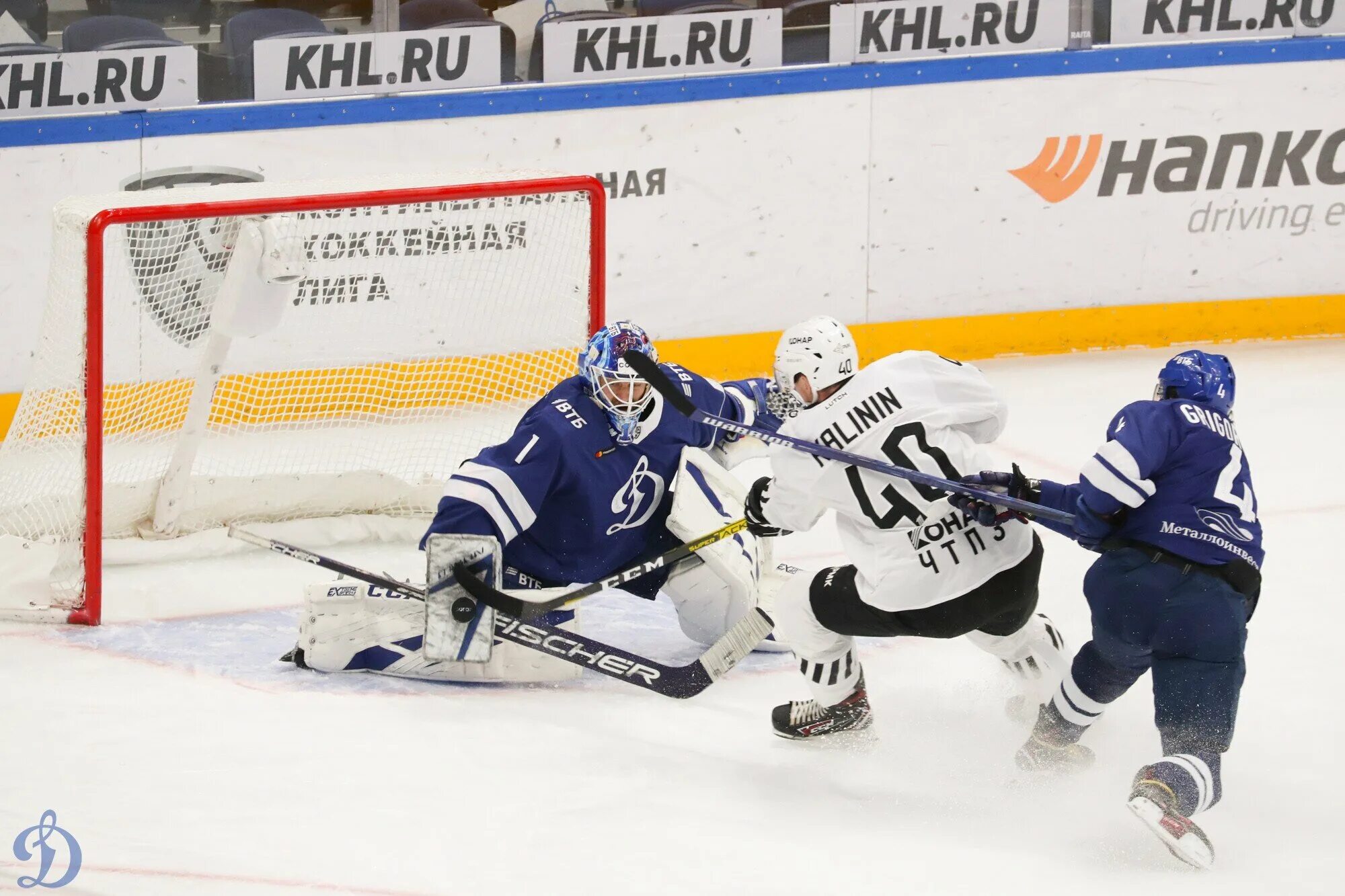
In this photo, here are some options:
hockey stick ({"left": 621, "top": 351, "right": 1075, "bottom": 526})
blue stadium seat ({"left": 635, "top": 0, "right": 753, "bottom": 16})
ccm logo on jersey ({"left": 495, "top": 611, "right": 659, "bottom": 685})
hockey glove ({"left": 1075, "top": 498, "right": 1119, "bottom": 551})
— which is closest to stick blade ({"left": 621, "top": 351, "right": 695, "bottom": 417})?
hockey stick ({"left": 621, "top": 351, "right": 1075, "bottom": 526})

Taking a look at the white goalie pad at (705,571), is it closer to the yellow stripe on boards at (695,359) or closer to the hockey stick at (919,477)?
the hockey stick at (919,477)

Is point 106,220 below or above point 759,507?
above

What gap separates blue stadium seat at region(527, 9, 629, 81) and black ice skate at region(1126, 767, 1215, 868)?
3715mm

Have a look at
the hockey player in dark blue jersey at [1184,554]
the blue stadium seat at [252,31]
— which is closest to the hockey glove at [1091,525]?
the hockey player in dark blue jersey at [1184,554]

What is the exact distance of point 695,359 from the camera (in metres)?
6.24

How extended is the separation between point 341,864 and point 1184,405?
5.36ft

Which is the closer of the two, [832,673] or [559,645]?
[832,673]

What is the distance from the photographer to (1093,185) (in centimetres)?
649

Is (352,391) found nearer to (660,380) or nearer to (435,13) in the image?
(435,13)

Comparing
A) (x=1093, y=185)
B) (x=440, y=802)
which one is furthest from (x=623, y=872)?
(x=1093, y=185)

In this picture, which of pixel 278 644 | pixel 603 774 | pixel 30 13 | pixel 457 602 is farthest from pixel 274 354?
pixel 603 774

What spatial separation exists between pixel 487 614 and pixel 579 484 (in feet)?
1.15

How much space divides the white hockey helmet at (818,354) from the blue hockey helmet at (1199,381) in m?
0.57

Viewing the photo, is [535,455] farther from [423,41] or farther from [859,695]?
[423,41]
